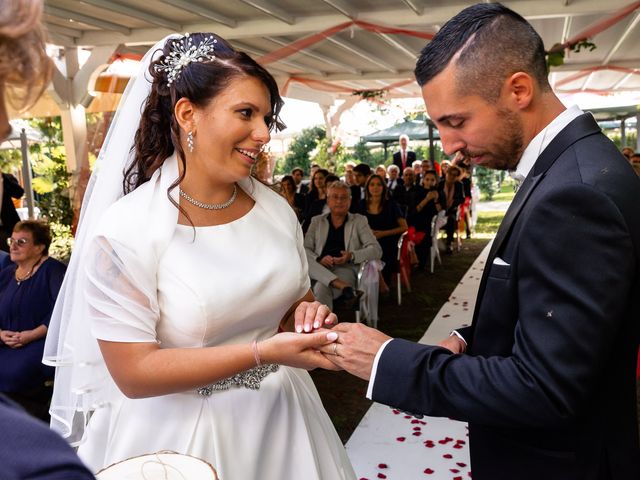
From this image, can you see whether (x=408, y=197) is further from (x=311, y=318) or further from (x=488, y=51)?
(x=488, y=51)

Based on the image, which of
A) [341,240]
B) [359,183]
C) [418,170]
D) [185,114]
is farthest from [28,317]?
[418,170]

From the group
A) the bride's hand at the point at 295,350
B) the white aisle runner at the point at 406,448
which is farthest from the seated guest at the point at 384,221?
the bride's hand at the point at 295,350

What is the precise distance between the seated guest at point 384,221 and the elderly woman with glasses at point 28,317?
445 cm

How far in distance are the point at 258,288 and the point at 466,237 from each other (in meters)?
13.3

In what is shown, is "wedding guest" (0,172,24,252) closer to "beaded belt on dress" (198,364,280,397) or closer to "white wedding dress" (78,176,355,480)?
"white wedding dress" (78,176,355,480)

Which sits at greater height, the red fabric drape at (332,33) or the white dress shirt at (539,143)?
the red fabric drape at (332,33)

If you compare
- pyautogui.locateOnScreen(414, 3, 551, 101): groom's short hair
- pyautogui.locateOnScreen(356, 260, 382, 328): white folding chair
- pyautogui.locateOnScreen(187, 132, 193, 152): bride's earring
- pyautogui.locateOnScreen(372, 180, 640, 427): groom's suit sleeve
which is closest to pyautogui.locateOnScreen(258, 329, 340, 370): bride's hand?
pyautogui.locateOnScreen(372, 180, 640, 427): groom's suit sleeve

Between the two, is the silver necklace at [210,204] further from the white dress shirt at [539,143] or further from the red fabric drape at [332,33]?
the red fabric drape at [332,33]

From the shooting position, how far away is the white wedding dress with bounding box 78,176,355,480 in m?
1.80

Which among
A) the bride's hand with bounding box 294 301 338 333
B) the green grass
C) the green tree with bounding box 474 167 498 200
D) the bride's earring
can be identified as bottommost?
the green grass

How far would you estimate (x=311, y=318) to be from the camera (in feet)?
6.15

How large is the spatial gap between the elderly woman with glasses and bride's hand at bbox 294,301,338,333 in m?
3.02

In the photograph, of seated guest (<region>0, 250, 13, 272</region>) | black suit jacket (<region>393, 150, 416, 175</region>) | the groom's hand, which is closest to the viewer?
the groom's hand

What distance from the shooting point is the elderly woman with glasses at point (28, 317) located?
4277mm
